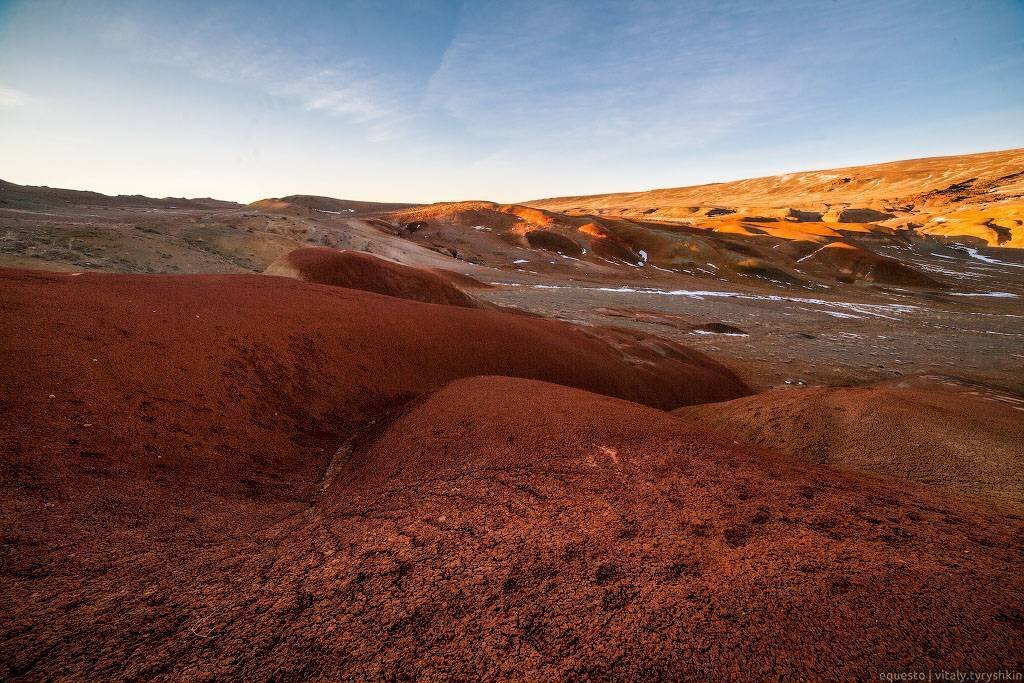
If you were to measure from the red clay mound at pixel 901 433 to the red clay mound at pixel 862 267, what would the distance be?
57.3m

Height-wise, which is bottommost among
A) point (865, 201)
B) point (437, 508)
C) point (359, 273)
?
point (437, 508)

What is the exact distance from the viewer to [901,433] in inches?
209

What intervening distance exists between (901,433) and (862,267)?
6410cm

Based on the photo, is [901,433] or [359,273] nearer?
[901,433]

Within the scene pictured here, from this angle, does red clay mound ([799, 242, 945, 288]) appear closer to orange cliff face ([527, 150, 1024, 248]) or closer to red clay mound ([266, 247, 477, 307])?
orange cliff face ([527, 150, 1024, 248])

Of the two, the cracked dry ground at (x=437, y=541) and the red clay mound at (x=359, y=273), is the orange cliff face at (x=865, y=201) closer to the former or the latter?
the red clay mound at (x=359, y=273)

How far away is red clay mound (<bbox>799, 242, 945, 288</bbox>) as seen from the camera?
51153 millimetres

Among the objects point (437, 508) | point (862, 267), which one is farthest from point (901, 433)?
point (862, 267)

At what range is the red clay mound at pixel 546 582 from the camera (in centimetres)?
196

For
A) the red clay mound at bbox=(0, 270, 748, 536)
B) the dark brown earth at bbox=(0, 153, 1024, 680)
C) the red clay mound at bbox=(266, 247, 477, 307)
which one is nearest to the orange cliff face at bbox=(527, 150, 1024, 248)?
the red clay mound at bbox=(266, 247, 477, 307)

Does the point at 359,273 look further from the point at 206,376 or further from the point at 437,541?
the point at 437,541

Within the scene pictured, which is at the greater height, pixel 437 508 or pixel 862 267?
pixel 437 508

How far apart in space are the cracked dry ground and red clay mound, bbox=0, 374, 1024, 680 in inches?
0.5

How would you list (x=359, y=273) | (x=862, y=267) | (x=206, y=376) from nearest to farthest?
(x=206, y=376)
(x=359, y=273)
(x=862, y=267)
